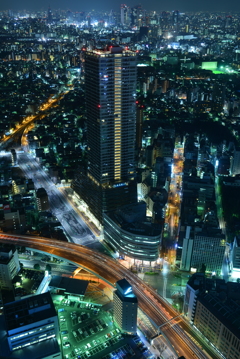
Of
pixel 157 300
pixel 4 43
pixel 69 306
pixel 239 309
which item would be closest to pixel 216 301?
pixel 239 309

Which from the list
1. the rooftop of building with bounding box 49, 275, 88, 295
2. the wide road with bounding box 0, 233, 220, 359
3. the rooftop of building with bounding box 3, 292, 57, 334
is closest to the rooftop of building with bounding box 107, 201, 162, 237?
the wide road with bounding box 0, 233, 220, 359

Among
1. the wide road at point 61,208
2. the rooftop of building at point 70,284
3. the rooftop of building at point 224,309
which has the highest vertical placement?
Answer: the rooftop of building at point 224,309

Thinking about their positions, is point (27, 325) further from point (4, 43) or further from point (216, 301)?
point (4, 43)

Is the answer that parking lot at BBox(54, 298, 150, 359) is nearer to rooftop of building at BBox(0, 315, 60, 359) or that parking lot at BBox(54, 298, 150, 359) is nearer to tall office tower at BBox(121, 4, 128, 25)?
rooftop of building at BBox(0, 315, 60, 359)

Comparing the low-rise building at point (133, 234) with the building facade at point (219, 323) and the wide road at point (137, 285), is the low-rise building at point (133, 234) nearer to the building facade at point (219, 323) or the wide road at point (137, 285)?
the wide road at point (137, 285)

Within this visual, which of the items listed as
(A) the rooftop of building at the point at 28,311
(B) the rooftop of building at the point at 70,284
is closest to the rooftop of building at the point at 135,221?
(B) the rooftop of building at the point at 70,284
